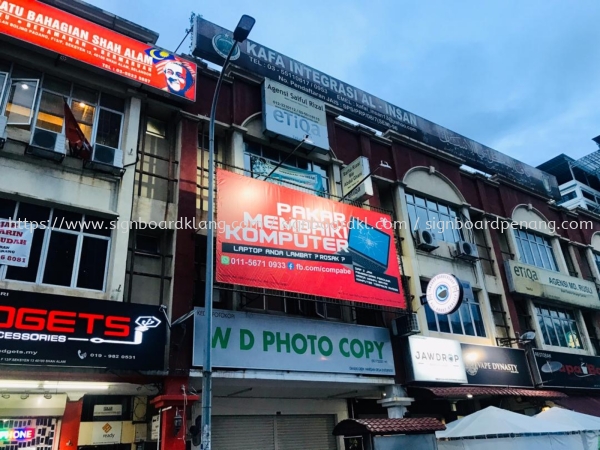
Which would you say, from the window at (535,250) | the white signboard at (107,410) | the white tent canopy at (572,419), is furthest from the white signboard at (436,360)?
the window at (535,250)

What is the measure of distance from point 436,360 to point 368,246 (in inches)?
180

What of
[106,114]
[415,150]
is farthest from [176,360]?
[415,150]

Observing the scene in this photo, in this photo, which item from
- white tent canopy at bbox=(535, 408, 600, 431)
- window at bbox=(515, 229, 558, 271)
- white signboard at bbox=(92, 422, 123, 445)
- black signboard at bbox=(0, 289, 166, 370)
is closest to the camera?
black signboard at bbox=(0, 289, 166, 370)

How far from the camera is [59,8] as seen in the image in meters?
13.9

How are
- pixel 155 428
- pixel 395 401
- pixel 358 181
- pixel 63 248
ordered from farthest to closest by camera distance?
pixel 358 181
pixel 395 401
pixel 63 248
pixel 155 428

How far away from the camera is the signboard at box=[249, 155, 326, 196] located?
1622 cm

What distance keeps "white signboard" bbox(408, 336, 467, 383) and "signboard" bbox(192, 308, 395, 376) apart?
0.94 metres

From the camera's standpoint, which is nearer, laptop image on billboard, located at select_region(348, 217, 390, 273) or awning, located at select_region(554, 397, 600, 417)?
laptop image on billboard, located at select_region(348, 217, 390, 273)

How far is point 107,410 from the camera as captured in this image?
1197cm

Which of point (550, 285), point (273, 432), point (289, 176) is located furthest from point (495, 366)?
point (289, 176)

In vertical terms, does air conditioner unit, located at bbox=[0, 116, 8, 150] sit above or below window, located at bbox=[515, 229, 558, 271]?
below

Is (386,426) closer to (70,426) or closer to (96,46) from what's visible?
(70,426)

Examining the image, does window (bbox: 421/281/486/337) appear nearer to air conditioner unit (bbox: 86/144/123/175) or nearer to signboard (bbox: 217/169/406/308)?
signboard (bbox: 217/169/406/308)

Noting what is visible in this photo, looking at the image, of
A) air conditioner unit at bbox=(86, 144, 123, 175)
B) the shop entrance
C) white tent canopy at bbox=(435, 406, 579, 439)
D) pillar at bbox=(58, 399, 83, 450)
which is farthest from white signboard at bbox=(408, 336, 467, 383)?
air conditioner unit at bbox=(86, 144, 123, 175)
